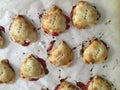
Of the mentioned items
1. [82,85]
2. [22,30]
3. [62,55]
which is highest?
[22,30]

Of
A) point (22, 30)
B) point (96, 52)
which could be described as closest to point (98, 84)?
Answer: point (96, 52)

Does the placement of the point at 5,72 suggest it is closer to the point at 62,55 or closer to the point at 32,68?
the point at 32,68

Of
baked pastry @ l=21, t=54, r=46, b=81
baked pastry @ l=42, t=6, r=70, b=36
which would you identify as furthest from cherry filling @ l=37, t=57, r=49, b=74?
baked pastry @ l=42, t=6, r=70, b=36

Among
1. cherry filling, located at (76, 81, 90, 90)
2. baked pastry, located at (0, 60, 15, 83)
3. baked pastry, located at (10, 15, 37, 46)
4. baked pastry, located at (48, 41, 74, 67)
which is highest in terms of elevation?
baked pastry, located at (10, 15, 37, 46)

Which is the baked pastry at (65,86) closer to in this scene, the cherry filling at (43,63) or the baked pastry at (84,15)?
the cherry filling at (43,63)

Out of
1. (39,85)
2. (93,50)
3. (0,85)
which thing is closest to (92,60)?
(93,50)

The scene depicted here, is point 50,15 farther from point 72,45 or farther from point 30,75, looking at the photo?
point 30,75

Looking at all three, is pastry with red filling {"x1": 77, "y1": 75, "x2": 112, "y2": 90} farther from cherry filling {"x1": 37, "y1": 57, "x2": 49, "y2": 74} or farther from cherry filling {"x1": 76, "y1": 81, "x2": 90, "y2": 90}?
cherry filling {"x1": 37, "y1": 57, "x2": 49, "y2": 74}
